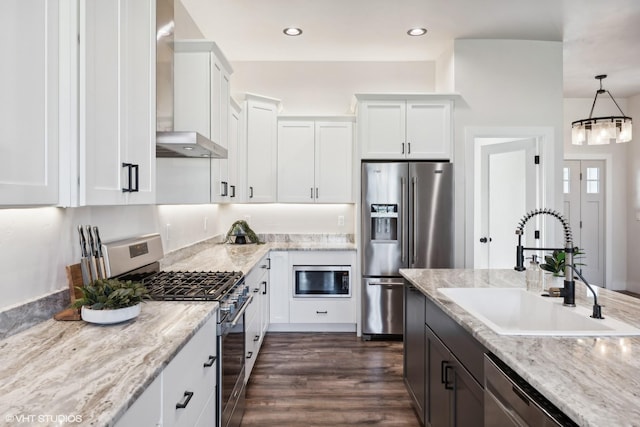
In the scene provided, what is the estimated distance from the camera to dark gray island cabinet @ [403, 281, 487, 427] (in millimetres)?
1501

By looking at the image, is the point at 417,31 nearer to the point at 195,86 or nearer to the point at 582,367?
the point at 195,86

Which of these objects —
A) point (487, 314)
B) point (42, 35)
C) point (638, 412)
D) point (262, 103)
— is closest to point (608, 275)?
point (487, 314)

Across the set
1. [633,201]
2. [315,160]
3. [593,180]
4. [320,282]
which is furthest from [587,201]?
[320,282]

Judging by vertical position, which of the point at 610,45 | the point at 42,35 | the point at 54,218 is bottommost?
the point at 54,218

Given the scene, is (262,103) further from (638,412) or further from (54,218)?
(638,412)

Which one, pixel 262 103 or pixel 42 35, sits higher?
pixel 262 103

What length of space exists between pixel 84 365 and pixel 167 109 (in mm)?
1711

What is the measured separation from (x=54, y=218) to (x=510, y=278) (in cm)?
245

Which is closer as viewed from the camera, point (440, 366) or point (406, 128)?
point (440, 366)

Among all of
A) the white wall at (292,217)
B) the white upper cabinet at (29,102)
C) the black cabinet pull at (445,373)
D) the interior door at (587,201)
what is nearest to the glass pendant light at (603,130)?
the interior door at (587,201)

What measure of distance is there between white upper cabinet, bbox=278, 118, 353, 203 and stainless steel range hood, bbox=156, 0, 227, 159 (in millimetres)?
1741

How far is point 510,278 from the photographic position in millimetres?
2389

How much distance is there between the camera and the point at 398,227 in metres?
3.87

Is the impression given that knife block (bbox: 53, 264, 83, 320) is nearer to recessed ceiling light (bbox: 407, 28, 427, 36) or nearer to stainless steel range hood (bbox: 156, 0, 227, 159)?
stainless steel range hood (bbox: 156, 0, 227, 159)
